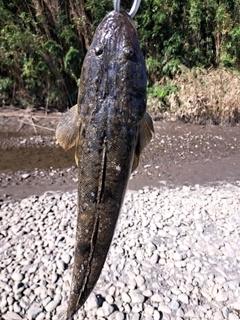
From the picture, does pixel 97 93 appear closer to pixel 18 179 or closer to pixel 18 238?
pixel 18 238

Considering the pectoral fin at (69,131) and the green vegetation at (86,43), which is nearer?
the pectoral fin at (69,131)

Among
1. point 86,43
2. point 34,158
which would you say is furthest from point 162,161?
point 86,43

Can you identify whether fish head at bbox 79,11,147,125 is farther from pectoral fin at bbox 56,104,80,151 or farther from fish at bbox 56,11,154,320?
pectoral fin at bbox 56,104,80,151

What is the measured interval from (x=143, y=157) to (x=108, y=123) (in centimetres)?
659

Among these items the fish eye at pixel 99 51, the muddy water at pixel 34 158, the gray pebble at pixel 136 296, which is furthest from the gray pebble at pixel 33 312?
the muddy water at pixel 34 158

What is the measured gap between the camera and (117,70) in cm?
157

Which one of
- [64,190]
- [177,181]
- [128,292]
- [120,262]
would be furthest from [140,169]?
[128,292]

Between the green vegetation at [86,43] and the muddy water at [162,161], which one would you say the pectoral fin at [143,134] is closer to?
the muddy water at [162,161]

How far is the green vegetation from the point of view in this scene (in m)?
10.3

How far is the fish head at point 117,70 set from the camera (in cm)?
156

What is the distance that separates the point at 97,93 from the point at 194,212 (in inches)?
167

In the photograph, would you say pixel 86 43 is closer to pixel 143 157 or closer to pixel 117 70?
pixel 143 157

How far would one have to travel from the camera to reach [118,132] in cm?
155

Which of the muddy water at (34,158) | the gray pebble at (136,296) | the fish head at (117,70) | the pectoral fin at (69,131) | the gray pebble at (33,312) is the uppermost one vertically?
the fish head at (117,70)
